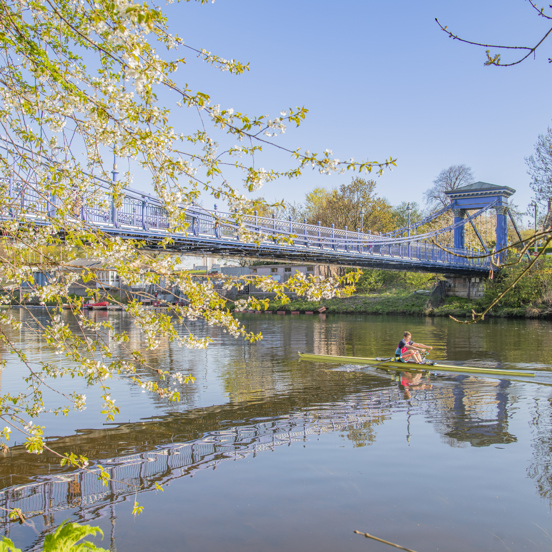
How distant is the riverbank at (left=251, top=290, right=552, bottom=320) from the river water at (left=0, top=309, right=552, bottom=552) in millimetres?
24854

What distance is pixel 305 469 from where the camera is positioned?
6188 millimetres

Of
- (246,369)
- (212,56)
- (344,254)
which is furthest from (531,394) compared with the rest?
(344,254)

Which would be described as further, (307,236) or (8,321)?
(307,236)

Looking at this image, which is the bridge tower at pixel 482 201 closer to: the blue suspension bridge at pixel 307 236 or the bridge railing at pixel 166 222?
the blue suspension bridge at pixel 307 236

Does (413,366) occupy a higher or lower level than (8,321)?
lower

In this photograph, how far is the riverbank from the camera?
3462 cm

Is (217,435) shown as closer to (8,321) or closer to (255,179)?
(8,321)

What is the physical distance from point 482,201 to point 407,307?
39.6ft

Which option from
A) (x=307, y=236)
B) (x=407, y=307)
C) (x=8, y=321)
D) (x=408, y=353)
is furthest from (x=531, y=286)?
(x=8, y=321)

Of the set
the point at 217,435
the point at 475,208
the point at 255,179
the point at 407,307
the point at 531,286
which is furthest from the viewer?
the point at 475,208

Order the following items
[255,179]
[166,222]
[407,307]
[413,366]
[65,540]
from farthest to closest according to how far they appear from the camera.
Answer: [407,307]
[166,222]
[413,366]
[255,179]
[65,540]

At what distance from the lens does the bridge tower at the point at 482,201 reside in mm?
43875

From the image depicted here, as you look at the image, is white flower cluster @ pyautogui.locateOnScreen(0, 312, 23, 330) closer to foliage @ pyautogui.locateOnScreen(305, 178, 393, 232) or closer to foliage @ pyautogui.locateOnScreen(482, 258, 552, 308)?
foliage @ pyautogui.locateOnScreen(482, 258, 552, 308)

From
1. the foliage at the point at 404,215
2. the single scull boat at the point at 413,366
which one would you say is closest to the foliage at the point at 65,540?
the single scull boat at the point at 413,366
